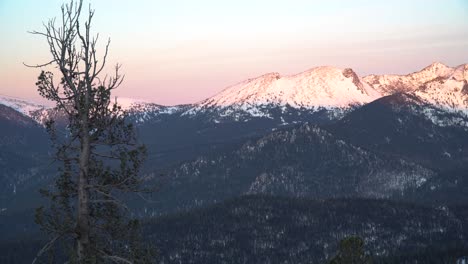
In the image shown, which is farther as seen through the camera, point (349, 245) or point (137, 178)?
point (349, 245)

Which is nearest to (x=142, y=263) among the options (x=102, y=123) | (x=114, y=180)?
(x=114, y=180)

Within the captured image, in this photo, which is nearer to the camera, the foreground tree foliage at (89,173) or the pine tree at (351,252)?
the foreground tree foliage at (89,173)

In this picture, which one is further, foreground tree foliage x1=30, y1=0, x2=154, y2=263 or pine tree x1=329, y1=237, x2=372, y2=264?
pine tree x1=329, y1=237, x2=372, y2=264

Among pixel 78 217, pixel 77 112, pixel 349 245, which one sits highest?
pixel 77 112

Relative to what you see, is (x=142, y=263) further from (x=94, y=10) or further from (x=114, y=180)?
(x=94, y=10)

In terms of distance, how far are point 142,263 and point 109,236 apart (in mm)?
2005

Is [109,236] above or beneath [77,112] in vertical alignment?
beneath

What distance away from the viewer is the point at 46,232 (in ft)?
96.3

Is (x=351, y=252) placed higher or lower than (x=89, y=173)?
lower

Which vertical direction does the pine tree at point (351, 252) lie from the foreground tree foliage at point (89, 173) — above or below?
below

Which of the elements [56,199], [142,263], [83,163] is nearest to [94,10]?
[83,163]

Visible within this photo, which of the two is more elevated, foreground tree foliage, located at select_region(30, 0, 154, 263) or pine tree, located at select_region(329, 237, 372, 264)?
foreground tree foliage, located at select_region(30, 0, 154, 263)

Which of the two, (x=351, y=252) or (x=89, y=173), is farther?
(x=351, y=252)

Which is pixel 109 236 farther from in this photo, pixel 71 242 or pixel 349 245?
pixel 349 245
